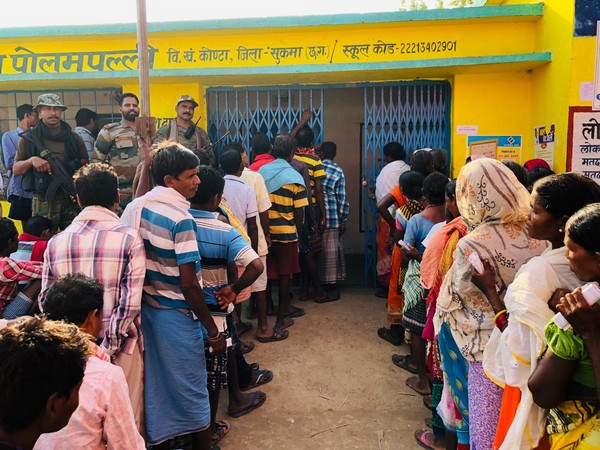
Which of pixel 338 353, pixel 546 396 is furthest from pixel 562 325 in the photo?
pixel 338 353

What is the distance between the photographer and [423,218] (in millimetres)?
3465

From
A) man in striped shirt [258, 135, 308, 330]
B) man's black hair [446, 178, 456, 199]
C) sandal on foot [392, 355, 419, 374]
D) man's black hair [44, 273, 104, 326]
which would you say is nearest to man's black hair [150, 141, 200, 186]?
man's black hair [44, 273, 104, 326]

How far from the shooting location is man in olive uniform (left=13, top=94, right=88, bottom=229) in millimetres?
4426

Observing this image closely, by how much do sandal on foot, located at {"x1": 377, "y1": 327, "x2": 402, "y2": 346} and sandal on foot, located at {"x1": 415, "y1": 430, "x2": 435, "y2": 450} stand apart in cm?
138

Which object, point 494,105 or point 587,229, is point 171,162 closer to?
point 587,229

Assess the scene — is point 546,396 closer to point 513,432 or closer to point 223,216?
point 513,432

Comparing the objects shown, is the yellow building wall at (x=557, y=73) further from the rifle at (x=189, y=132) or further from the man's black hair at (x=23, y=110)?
the man's black hair at (x=23, y=110)

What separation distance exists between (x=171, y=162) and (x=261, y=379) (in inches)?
79.6

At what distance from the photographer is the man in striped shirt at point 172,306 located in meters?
2.39

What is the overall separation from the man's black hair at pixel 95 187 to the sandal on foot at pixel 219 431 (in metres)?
1.59

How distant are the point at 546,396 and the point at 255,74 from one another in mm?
4451

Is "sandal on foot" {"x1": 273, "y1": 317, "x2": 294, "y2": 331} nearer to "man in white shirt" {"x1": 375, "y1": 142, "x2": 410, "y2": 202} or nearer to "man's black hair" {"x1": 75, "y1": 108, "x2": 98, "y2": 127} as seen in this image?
"man in white shirt" {"x1": 375, "y1": 142, "x2": 410, "y2": 202}

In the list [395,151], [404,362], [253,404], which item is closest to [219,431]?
[253,404]

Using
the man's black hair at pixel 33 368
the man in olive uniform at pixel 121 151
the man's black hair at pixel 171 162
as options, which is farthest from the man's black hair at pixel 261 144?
the man's black hair at pixel 33 368
